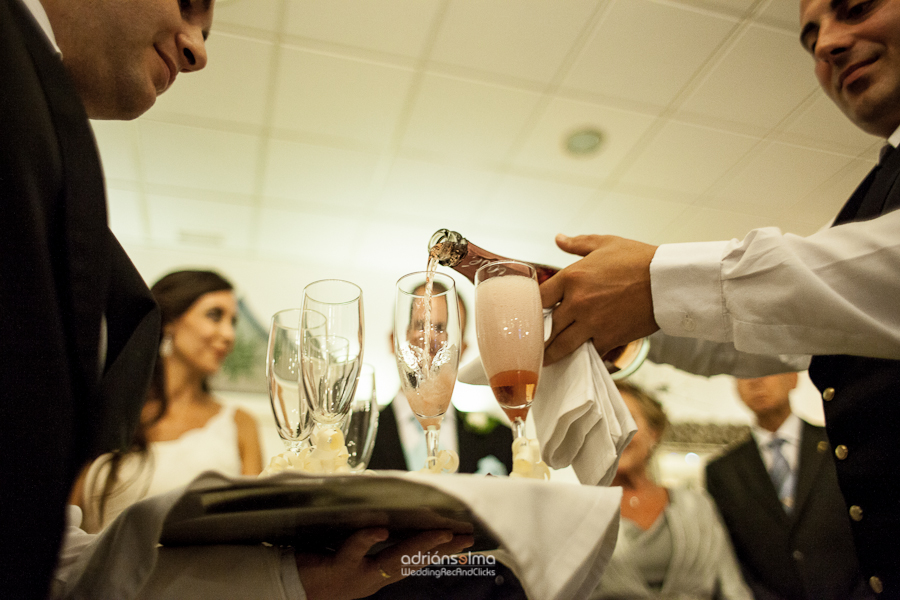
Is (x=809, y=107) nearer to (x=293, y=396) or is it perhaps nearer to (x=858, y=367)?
(x=858, y=367)

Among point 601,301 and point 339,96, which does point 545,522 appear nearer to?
point 601,301

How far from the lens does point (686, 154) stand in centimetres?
315

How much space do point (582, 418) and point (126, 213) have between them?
3.73 meters

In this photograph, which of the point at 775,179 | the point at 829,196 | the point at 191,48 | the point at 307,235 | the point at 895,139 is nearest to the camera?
the point at 191,48

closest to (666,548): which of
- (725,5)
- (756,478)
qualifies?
(756,478)

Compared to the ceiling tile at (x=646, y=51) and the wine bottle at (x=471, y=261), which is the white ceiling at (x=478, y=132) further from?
the wine bottle at (x=471, y=261)

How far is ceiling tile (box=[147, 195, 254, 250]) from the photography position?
11.7ft

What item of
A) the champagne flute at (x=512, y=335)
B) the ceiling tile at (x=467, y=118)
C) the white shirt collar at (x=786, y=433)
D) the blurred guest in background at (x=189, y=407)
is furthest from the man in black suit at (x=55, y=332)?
the white shirt collar at (x=786, y=433)

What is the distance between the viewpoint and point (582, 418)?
29.6 inches

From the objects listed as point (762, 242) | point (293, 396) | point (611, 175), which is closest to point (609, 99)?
point (611, 175)

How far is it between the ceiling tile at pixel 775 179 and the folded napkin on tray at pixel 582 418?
2926 millimetres

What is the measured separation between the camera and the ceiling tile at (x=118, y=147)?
2.88 metres

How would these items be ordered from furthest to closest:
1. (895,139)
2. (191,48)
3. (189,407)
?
(189,407)
(895,139)
(191,48)

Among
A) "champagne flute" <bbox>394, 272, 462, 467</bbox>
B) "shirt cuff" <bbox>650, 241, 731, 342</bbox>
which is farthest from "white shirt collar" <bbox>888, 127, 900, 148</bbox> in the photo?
"champagne flute" <bbox>394, 272, 462, 467</bbox>
